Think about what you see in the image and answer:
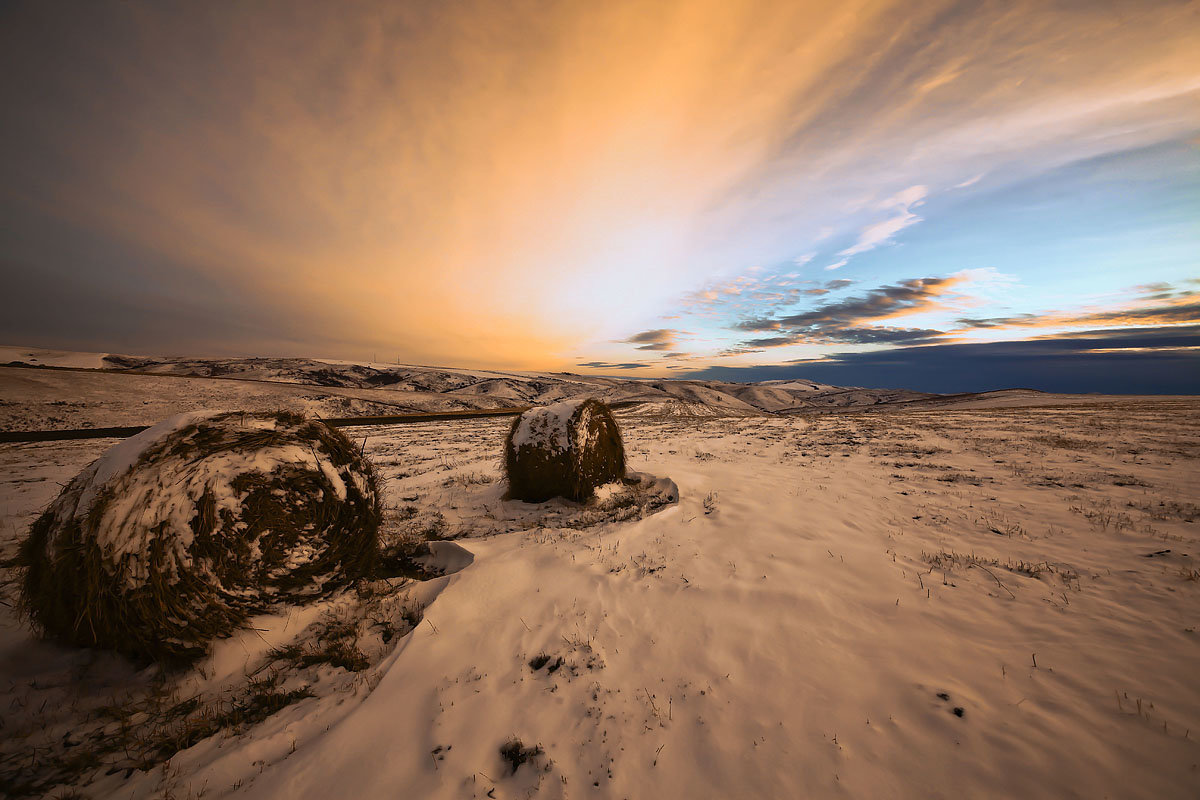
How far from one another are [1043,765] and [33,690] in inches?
293

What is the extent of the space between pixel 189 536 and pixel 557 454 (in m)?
5.42

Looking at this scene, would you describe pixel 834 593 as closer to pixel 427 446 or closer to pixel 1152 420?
pixel 427 446

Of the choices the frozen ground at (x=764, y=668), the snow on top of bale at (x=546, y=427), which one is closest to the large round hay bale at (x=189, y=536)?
the frozen ground at (x=764, y=668)

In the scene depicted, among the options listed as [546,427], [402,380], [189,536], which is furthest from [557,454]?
[402,380]

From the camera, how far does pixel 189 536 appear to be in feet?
12.9

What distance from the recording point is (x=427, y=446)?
53.3ft

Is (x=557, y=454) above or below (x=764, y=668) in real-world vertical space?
above

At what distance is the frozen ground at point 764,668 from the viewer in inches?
105

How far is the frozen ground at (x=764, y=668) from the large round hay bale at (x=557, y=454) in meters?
A: 1.24

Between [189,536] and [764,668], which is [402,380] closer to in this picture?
[189,536]

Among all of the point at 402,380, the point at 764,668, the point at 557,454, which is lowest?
the point at 764,668

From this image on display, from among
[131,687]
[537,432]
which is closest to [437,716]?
[131,687]

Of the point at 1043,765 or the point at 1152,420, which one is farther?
the point at 1152,420

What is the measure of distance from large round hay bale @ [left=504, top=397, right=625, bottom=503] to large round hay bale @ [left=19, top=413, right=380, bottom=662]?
3.74 m
